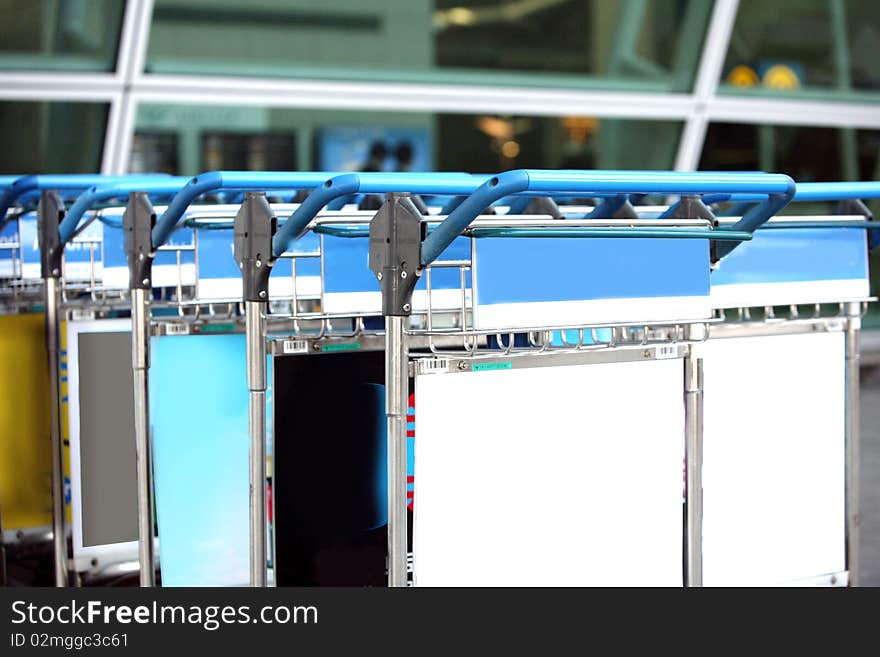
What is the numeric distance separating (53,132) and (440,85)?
2.30 meters

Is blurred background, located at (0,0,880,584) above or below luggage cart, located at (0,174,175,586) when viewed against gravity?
above

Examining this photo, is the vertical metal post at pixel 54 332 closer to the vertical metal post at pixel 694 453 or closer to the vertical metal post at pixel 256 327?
the vertical metal post at pixel 256 327

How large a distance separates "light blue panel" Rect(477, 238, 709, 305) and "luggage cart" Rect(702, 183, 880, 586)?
0.44m

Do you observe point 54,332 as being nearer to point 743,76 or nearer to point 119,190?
point 119,190

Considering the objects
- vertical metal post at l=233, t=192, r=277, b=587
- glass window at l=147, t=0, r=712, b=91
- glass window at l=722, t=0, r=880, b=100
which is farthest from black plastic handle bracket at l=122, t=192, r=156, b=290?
glass window at l=722, t=0, r=880, b=100

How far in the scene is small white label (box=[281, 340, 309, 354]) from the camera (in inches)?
94.0

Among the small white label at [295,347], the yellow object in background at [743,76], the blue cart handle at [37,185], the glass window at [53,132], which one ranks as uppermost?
the yellow object in background at [743,76]

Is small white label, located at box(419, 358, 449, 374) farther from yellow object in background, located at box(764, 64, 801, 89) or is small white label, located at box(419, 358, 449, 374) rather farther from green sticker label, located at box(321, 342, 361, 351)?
yellow object in background, located at box(764, 64, 801, 89)

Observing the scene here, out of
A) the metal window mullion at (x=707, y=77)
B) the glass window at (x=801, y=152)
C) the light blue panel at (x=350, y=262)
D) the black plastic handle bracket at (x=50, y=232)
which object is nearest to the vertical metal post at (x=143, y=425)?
the black plastic handle bracket at (x=50, y=232)

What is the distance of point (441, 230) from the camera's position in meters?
1.84

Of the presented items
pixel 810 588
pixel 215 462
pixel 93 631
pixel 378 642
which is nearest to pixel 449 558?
pixel 378 642

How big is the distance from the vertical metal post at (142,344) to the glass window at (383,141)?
4509 millimetres

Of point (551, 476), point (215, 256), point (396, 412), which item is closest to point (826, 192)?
point (551, 476)

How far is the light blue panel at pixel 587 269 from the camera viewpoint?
Result: 6.20ft
